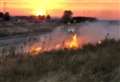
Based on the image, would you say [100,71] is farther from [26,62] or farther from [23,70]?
[26,62]

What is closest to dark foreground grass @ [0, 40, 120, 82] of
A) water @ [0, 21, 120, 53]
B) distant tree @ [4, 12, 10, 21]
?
water @ [0, 21, 120, 53]

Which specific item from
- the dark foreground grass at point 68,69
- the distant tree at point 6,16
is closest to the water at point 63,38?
the dark foreground grass at point 68,69

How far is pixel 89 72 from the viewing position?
627 inches

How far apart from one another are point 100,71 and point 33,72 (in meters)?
2.87

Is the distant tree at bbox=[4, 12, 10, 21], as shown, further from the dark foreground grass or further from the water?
the dark foreground grass

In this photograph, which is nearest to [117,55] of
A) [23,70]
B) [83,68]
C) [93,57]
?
[93,57]

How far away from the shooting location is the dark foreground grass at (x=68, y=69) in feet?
51.1

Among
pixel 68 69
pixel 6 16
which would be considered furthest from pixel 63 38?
pixel 6 16

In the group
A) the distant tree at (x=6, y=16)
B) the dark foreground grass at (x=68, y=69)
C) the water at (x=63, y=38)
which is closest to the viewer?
the dark foreground grass at (x=68, y=69)

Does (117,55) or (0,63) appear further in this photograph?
(0,63)

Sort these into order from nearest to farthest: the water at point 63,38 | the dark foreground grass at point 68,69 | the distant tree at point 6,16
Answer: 1. the dark foreground grass at point 68,69
2. the water at point 63,38
3. the distant tree at point 6,16

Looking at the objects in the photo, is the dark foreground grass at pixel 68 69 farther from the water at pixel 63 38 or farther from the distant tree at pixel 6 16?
the distant tree at pixel 6 16

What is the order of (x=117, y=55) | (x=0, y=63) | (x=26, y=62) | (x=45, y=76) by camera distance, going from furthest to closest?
(x=0, y=63)
(x=26, y=62)
(x=117, y=55)
(x=45, y=76)

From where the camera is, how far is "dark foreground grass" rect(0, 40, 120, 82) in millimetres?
15562
